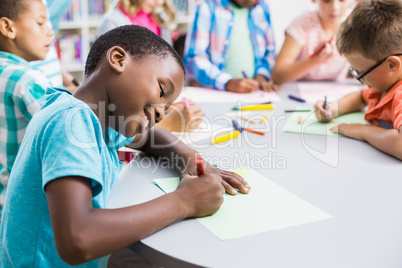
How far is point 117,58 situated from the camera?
661 mm

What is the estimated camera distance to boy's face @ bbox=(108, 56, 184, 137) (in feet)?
2.16

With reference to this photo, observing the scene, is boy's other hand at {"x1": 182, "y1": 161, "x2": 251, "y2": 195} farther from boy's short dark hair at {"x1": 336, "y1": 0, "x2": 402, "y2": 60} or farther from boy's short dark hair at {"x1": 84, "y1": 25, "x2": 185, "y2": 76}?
boy's short dark hair at {"x1": 336, "y1": 0, "x2": 402, "y2": 60}

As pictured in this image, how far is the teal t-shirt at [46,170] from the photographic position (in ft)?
1.71

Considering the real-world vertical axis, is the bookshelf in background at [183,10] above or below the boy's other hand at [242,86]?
above

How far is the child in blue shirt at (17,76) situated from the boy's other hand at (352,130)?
0.81m

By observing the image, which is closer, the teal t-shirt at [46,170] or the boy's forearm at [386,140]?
the teal t-shirt at [46,170]

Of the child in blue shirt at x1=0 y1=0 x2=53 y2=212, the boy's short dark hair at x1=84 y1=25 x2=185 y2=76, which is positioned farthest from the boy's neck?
the boy's short dark hair at x1=84 y1=25 x2=185 y2=76

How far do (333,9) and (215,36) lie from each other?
0.54m

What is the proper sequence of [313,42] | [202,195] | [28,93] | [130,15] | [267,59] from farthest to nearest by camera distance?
[130,15], [267,59], [313,42], [28,93], [202,195]

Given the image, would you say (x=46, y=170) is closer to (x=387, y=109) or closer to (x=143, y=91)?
(x=143, y=91)

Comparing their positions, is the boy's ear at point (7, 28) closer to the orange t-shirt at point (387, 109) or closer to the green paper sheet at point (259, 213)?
the green paper sheet at point (259, 213)

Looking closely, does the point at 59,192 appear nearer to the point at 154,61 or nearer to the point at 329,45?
the point at 154,61

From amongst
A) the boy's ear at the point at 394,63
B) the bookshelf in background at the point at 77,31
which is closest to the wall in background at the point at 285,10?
the bookshelf in background at the point at 77,31

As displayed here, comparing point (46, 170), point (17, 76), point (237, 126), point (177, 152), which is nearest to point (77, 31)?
point (17, 76)
